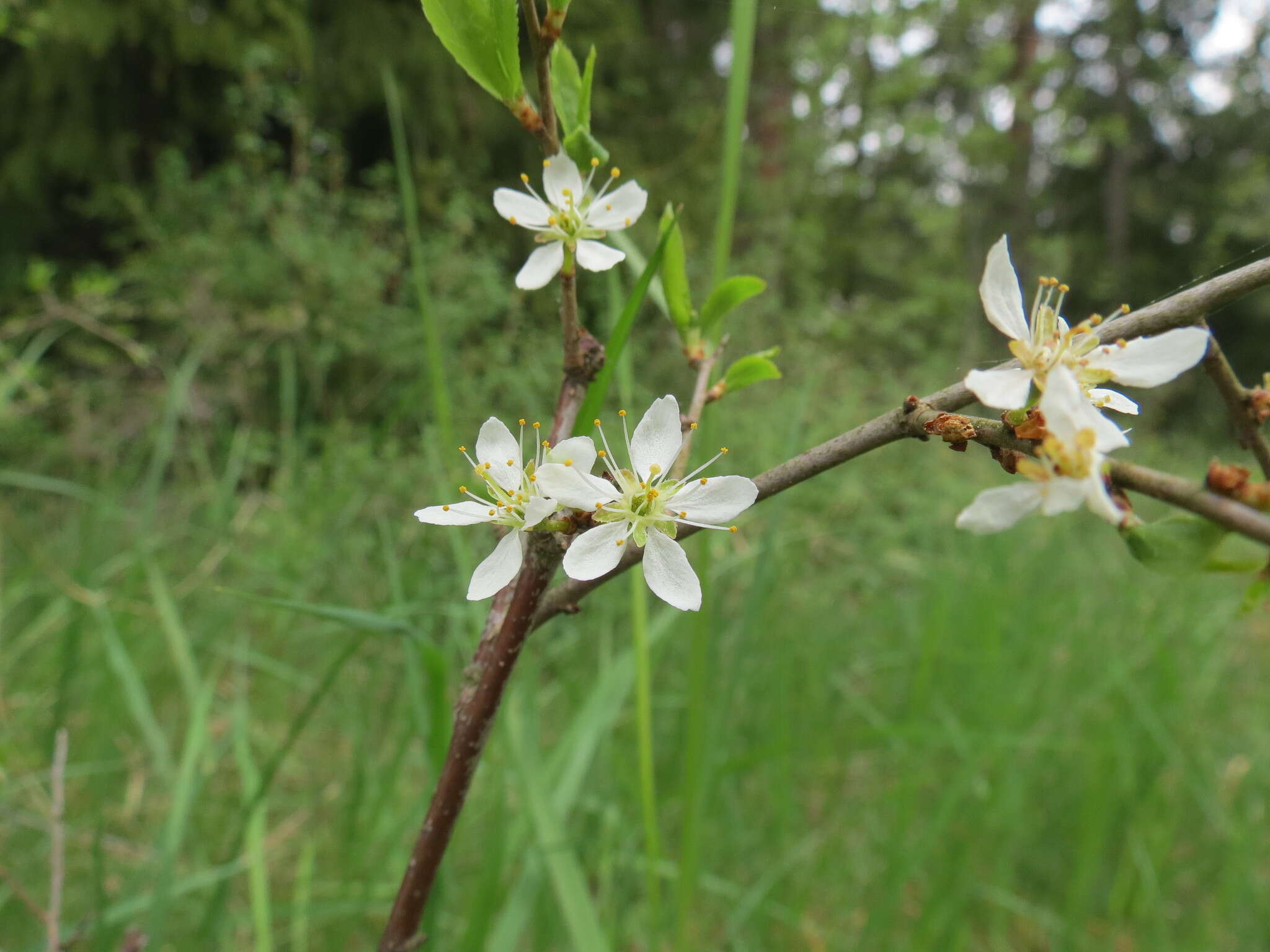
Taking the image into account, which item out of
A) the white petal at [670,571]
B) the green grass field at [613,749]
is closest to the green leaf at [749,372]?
the white petal at [670,571]

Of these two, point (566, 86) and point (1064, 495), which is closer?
point (1064, 495)

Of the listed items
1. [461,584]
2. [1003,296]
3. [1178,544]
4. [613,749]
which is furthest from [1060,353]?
[613,749]

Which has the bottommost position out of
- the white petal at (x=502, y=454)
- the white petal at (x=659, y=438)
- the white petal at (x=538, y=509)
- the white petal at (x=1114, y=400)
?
the white petal at (x=538, y=509)

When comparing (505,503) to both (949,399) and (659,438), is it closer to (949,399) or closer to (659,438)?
(659,438)

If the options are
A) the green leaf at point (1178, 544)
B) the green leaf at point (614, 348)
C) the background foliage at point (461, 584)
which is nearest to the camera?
the green leaf at point (1178, 544)

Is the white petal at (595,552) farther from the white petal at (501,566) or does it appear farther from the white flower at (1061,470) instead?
the white flower at (1061,470)

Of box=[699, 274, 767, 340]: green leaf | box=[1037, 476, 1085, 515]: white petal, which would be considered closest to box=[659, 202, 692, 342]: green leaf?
box=[699, 274, 767, 340]: green leaf
